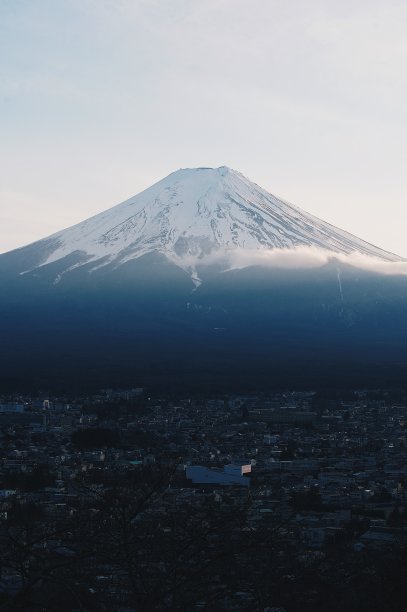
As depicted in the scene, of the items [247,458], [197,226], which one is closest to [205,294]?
[197,226]

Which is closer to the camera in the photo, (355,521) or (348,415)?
(355,521)

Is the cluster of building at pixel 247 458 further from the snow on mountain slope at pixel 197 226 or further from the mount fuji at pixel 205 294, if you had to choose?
the snow on mountain slope at pixel 197 226

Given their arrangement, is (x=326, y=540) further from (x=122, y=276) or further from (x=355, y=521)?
(x=122, y=276)

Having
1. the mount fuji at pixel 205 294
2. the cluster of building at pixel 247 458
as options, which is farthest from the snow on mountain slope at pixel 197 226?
the cluster of building at pixel 247 458

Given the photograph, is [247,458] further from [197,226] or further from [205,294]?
[197,226]

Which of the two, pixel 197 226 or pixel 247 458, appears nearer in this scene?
pixel 247 458

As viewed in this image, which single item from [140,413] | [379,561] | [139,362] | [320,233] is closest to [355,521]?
[379,561]
